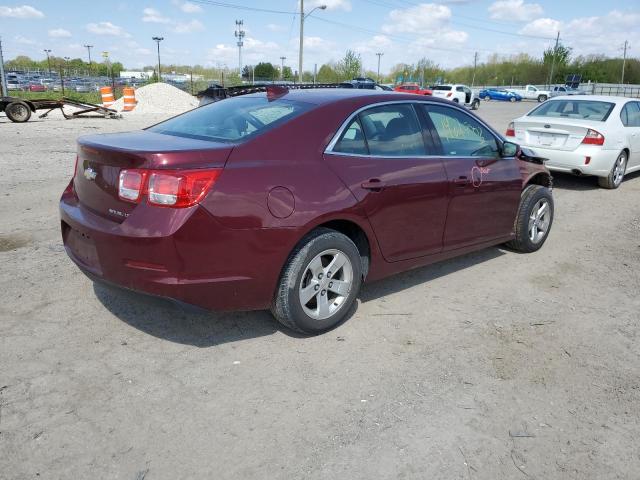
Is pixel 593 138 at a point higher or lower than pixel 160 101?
lower

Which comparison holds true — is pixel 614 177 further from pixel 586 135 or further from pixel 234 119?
pixel 234 119

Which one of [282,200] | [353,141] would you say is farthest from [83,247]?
[353,141]

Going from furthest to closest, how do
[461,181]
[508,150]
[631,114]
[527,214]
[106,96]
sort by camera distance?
[106,96] → [631,114] → [527,214] → [508,150] → [461,181]

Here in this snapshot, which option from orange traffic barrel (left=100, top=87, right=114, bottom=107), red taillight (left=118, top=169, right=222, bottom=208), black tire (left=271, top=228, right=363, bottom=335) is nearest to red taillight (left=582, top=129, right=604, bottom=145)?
black tire (left=271, top=228, right=363, bottom=335)

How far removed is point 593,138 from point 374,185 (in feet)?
21.3

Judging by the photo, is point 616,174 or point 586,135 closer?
point 586,135

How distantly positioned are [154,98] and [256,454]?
28115mm

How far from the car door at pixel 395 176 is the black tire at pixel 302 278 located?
0.32 metres

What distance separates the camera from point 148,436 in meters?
2.68

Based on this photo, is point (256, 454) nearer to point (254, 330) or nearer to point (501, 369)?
point (254, 330)

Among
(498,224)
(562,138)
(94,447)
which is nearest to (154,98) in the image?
(562,138)

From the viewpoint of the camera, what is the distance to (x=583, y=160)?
8852 millimetres

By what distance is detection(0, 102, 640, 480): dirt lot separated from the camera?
2576 millimetres

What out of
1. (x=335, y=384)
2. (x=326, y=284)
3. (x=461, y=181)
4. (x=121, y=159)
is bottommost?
(x=335, y=384)
